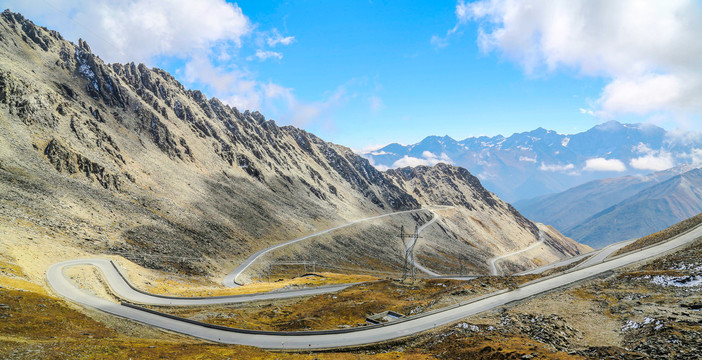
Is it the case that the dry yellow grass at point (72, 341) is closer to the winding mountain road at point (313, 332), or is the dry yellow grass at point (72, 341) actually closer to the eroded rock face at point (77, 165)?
the winding mountain road at point (313, 332)

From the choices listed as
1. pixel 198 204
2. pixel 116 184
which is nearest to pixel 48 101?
pixel 116 184

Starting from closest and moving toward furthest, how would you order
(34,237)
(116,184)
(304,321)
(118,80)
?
(304,321) → (34,237) → (116,184) → (118,80)

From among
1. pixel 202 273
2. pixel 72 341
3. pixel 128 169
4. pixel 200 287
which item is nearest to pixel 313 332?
pixel 72 341

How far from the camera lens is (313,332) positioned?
38062 millimetres

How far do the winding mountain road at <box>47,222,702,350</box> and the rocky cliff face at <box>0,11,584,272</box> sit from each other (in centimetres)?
2590

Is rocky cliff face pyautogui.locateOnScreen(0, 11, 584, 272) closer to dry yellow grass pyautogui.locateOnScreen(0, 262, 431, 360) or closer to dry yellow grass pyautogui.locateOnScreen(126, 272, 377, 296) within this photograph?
dry yellow grass pyautogui.locateOnScreen(126, 272, 377, 296)

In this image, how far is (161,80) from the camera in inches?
7446

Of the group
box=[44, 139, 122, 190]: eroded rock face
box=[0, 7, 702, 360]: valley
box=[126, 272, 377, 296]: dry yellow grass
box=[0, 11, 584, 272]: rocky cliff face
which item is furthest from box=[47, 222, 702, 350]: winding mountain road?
box=[44, 139, 122, 190]: eroded rock face

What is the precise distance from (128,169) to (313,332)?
3981 inches

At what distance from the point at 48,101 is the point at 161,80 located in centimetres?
9007

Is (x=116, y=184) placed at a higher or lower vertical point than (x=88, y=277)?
higher

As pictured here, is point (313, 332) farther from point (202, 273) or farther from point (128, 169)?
point (128, 169)

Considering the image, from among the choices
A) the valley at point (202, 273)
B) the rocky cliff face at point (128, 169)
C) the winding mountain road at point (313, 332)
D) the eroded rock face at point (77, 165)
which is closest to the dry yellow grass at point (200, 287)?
the valley at point (202, 273)

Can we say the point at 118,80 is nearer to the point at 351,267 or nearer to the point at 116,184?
the point at 116,184
